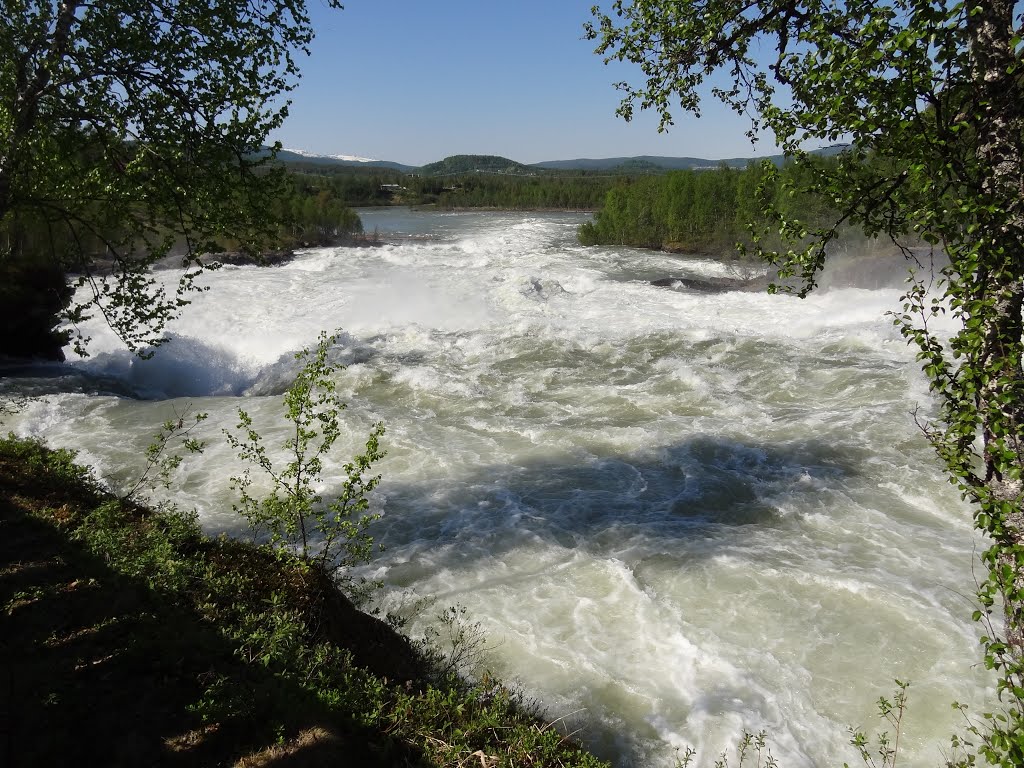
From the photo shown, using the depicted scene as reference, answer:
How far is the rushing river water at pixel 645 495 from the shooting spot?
6172 millimetres

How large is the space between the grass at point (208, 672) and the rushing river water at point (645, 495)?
146 centimetres

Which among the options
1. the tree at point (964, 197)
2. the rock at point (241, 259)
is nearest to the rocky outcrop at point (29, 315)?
the rock at point (241, 259)

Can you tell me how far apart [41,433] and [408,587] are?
10.1m

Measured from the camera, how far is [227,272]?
3541 cm

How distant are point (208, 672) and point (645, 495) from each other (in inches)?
292

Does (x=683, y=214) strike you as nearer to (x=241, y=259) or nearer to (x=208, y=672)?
(x=241, y=259)

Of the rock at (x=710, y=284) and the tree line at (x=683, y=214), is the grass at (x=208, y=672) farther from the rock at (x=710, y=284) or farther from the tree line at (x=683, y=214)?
the tree line at (x=683, y=214)

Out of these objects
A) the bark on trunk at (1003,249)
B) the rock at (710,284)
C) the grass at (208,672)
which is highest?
the bark on trunk at (1003,249)

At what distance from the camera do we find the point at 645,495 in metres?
10.2

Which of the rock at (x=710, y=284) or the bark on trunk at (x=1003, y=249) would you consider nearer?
the bark on trunk at (x=1003, y=249)

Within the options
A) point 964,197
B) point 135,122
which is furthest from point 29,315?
point 964,197

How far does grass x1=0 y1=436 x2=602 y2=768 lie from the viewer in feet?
12.2

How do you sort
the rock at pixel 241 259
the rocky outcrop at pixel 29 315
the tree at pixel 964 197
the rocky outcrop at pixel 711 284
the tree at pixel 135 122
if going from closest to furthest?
1. the tree at pixel 964 197
2. the tree at pixel 135 122
3. the rocky outcrop at pixel 29 315
4. the rocky outcrop at pixel 711 284
5. the rock at pixel 241 259

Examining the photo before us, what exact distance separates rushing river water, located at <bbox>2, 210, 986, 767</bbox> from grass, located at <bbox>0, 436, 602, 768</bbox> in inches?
57.5
